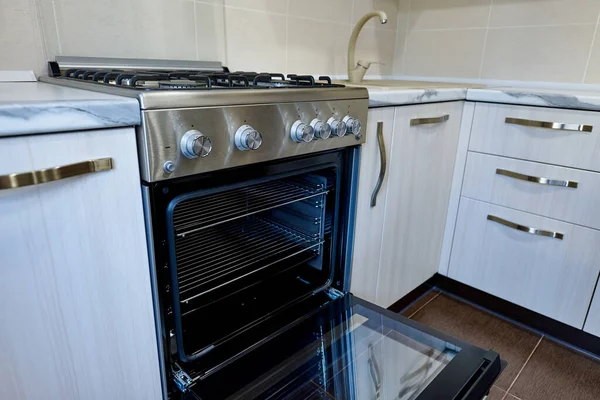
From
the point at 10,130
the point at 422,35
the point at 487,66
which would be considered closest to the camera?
the point at 10,130

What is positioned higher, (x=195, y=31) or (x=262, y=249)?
(x=195, y=31)

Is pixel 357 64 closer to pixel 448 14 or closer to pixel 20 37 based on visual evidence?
pixel 448 14

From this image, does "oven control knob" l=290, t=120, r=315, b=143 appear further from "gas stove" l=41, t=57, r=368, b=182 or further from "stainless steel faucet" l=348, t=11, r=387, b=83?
"stainless steel faucet" l=348, t=11, r=387, b=83

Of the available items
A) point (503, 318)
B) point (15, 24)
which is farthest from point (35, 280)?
point (503, 318)

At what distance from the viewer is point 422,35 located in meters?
2.19

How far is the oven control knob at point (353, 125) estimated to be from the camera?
101 centimetres

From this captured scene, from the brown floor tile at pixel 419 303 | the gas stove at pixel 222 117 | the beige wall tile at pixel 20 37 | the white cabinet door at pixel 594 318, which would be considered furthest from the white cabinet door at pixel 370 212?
the beige wall tile at pixel 20 37

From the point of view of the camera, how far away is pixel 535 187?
4.86 feet

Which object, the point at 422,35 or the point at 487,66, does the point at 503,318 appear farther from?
the point at 422,35

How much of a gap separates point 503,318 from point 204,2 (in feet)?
5.66

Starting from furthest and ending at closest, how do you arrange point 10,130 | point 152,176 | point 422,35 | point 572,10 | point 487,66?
1. point 422,35
2. point 487,66
3. point 572,10
4. point 152,176
5. point 10,130

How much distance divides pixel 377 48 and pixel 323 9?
1.65 ft

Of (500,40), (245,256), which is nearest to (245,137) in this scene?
(245,256)

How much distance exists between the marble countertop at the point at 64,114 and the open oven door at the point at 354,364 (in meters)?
0.53
